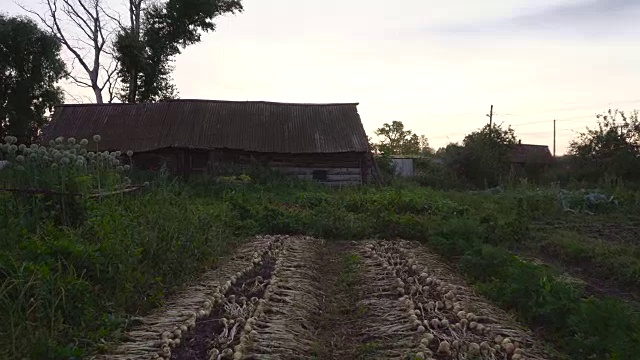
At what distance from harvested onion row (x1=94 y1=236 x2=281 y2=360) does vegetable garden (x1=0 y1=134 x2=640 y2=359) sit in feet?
0.08

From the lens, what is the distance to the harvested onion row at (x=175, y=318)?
4879 mm

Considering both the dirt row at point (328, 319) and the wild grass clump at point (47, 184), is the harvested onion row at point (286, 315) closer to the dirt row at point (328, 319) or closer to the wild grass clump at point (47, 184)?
the dirt row at point (328, 319)

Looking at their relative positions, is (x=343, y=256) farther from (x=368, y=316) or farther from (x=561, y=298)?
(x=561, y=298)

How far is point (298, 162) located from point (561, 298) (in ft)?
68.1

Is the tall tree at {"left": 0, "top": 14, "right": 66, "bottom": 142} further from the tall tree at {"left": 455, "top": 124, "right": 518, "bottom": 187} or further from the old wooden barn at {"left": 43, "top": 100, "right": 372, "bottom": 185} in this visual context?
the tall tree at {"left": 455, "top": 124, "right": 518, "bottom": 187}

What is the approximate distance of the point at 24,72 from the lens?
114 ft

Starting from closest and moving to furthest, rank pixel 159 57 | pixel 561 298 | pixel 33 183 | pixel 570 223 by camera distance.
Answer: pixel 561 298, pixel 33 183, pixel 570 223, pixel 159 57

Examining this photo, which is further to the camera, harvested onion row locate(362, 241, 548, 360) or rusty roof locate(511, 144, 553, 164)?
rusty roof locate(511, 144, 553, 164)

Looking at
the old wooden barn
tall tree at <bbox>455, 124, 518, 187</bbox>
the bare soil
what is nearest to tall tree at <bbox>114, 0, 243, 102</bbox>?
the old wooden barn

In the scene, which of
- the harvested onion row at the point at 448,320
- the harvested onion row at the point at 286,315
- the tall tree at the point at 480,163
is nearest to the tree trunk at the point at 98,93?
the tall tree at the point at 480,163

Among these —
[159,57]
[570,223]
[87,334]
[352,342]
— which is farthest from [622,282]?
[159,57]

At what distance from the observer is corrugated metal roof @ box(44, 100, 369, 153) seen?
26.0m

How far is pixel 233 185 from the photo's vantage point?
2161cm

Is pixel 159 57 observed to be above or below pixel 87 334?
above
